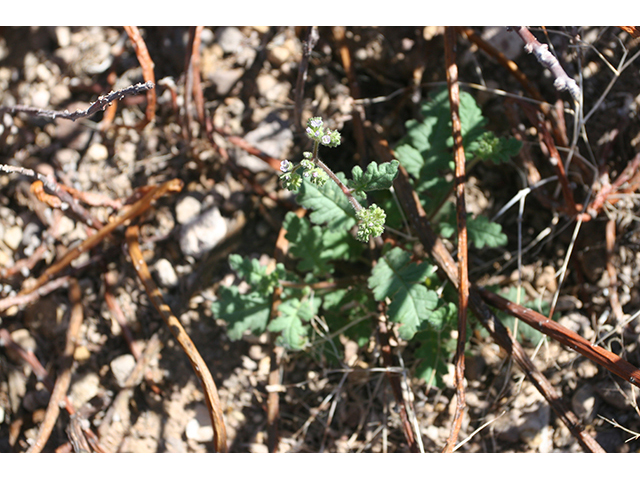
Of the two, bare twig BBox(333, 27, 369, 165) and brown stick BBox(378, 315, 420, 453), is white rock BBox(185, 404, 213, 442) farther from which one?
bare twig BBox(333, 27, 369, 165)

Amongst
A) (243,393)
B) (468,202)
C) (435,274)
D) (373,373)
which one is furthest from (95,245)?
(468,202)

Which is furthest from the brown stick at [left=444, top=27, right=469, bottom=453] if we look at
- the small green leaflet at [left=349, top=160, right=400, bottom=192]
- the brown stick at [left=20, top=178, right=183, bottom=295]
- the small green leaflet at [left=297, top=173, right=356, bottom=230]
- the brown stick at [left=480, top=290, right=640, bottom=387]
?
the brown stick at [left=20, top=178, right=183, bottom=295]

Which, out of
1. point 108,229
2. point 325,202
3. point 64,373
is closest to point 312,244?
point 325,202

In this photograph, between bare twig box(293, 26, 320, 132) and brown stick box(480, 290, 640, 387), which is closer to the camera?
brown stick box(480, 290, 640, 387)

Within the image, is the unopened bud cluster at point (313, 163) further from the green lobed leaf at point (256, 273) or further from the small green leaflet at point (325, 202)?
the green lobed leaf at point (256, 273)

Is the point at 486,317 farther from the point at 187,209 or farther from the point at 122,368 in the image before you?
the point at 122,368

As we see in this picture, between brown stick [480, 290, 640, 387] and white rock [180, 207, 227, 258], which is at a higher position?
white rock [180, 207, 227, 258]

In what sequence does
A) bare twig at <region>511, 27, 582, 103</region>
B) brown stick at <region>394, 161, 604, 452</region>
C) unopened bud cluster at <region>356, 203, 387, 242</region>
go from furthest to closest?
brown stick at <region>394, 161, 604, 452</region>, bare twig at <region>511, 27, 582, 103</region>, unopened bud cluster at <region>356, 203, 387, 242</region>
